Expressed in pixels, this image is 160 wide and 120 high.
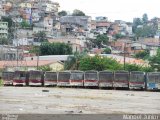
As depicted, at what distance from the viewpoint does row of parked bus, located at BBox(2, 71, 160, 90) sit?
49.1 meters

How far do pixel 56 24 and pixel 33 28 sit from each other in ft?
50.3

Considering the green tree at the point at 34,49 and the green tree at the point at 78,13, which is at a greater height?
the green tree at the point at 78,13

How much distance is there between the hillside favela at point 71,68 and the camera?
927 inches

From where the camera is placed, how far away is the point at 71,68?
3095 inches

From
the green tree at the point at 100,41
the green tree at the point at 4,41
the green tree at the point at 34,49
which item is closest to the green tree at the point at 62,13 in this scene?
the green tree at the point at 100,41

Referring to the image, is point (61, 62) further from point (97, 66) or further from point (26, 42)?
point (26, 42)

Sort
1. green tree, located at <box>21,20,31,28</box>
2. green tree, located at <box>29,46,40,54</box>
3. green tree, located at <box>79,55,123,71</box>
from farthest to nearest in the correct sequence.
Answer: green tree, located at <box>21,20,31,28</box> → green tree, located at <box>29,46,40,54</box> → green tree, located at <box>79,55,123,71</box>

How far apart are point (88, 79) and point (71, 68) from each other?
1071 inches

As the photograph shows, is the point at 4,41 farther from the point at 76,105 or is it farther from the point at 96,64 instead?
the point at 76,105

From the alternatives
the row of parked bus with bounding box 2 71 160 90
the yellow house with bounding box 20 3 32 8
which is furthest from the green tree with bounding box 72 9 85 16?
the row of parked bus with bounding box 2 71 160 90

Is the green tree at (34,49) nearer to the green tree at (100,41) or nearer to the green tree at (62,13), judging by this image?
the green tree at (100,41)

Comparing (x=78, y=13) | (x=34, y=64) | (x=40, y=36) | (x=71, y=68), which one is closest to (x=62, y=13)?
(x=78, y=13)

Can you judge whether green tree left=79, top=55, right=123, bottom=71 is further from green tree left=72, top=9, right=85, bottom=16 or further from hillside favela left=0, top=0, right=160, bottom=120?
green tree left=72, top=9, right=85, bottom=16

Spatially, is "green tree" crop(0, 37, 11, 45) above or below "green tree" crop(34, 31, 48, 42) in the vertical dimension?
below
